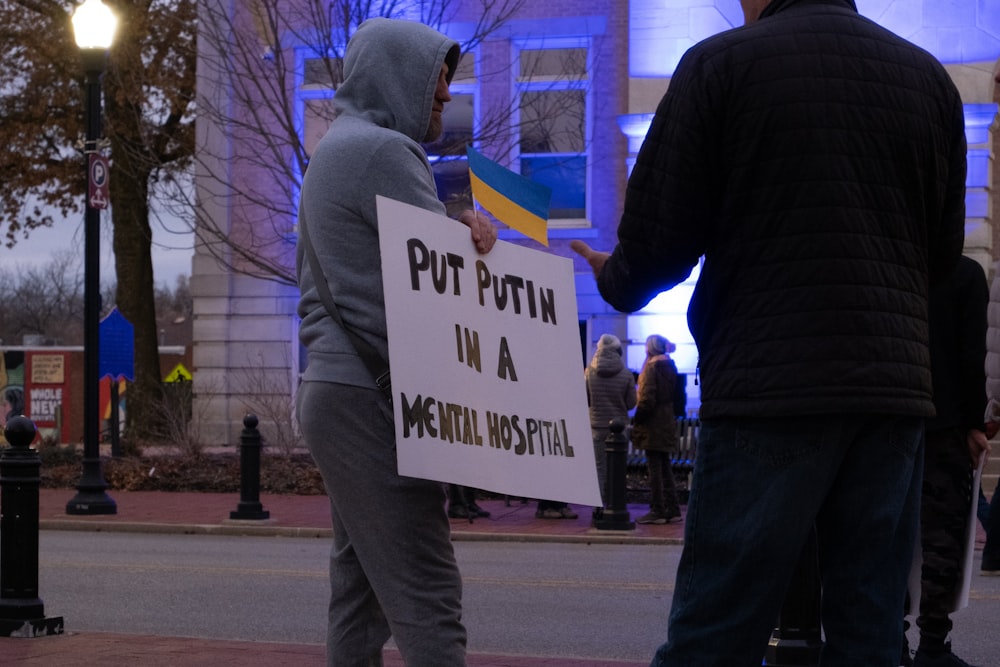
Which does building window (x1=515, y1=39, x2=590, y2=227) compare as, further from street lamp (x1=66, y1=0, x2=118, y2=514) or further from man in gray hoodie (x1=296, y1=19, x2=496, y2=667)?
man in gray hoodie (x1=296, y1=19, x2=496, y2=667)

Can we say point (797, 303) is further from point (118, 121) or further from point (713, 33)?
point (118, 121)

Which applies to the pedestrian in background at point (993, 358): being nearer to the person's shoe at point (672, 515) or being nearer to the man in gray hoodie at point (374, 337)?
the man in gray hoodie at point (374, 337)

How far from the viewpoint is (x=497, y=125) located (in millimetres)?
20031

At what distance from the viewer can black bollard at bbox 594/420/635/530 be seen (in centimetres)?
1376

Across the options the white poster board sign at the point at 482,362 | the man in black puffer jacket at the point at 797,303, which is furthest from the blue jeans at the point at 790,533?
the white poster board sign at the point at 482,362

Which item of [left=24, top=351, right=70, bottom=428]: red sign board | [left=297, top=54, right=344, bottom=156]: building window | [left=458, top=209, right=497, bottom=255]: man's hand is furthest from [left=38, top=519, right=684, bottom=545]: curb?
[left=24, top=351, right=70, bottom=428]: red sign board

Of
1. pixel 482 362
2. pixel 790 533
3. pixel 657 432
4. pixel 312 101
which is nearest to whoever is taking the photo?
pixel 790 533

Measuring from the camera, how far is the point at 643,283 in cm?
332

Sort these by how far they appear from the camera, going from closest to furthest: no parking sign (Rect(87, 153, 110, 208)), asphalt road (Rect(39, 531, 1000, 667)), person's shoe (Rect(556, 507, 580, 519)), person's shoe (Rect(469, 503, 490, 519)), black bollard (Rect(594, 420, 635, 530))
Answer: asphalt road (Rect(39, 531, 1000, 667)) < black bollard (Rect(594, 420, 635, 530)) < person's shoe (Rect(469, 503, 490, 519)) < person's shoe (Rect(556, 507, 580, 519)) < no parking sign (Rect(87, 153, 110, 208))

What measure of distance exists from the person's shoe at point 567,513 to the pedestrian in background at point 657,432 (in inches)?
28.3

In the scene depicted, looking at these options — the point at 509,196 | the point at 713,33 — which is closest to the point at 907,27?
the point at 713,33

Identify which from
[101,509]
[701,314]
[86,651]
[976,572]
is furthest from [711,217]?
[101,509]

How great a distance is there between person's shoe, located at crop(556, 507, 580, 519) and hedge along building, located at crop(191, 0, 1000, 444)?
581 cm

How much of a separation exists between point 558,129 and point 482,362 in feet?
67.0
